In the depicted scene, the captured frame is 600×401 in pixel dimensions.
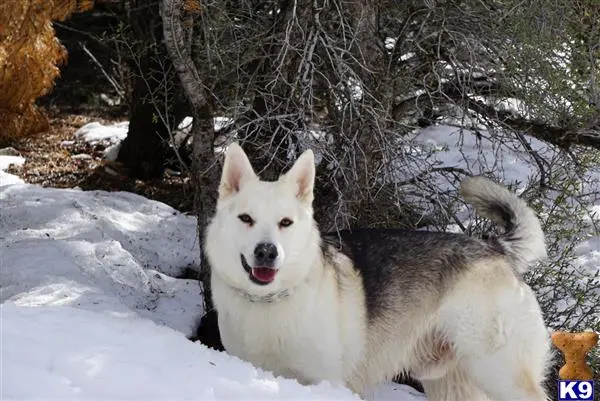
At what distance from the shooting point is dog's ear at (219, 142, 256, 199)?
16.0ft

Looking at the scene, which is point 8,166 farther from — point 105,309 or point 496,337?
point 496,337

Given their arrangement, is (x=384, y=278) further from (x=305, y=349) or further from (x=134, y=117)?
(x=134, y=117)

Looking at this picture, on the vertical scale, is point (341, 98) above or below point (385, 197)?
above

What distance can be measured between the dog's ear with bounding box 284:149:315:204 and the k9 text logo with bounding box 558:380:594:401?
8.11 feet

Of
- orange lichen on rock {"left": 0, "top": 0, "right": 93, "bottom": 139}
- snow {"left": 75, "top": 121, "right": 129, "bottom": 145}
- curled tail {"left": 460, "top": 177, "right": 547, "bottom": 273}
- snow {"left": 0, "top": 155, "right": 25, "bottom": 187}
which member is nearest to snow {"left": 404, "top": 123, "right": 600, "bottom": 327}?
curled tail {"left": 460, "top": 177, "right": 547, "bottom": 273}

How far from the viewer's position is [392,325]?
5160mm

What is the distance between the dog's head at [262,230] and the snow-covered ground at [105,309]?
0.50 m

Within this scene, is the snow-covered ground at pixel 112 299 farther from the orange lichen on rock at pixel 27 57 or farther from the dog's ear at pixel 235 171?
the dog's ear at pixel 235 171

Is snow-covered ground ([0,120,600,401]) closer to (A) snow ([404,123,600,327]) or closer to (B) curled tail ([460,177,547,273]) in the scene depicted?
Result: (A) snow ([404,123,600,327])

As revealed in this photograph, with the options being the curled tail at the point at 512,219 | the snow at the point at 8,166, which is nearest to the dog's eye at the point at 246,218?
the curled tail at the point at 512,219

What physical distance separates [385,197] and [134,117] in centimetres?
444

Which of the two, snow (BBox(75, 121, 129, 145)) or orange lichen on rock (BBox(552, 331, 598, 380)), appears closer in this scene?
orange lichen on rock (BBox(552, 331, 598, 380))

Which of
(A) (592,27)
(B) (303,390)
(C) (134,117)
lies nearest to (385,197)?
(A) (592,27)

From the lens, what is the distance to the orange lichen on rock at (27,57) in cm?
702
